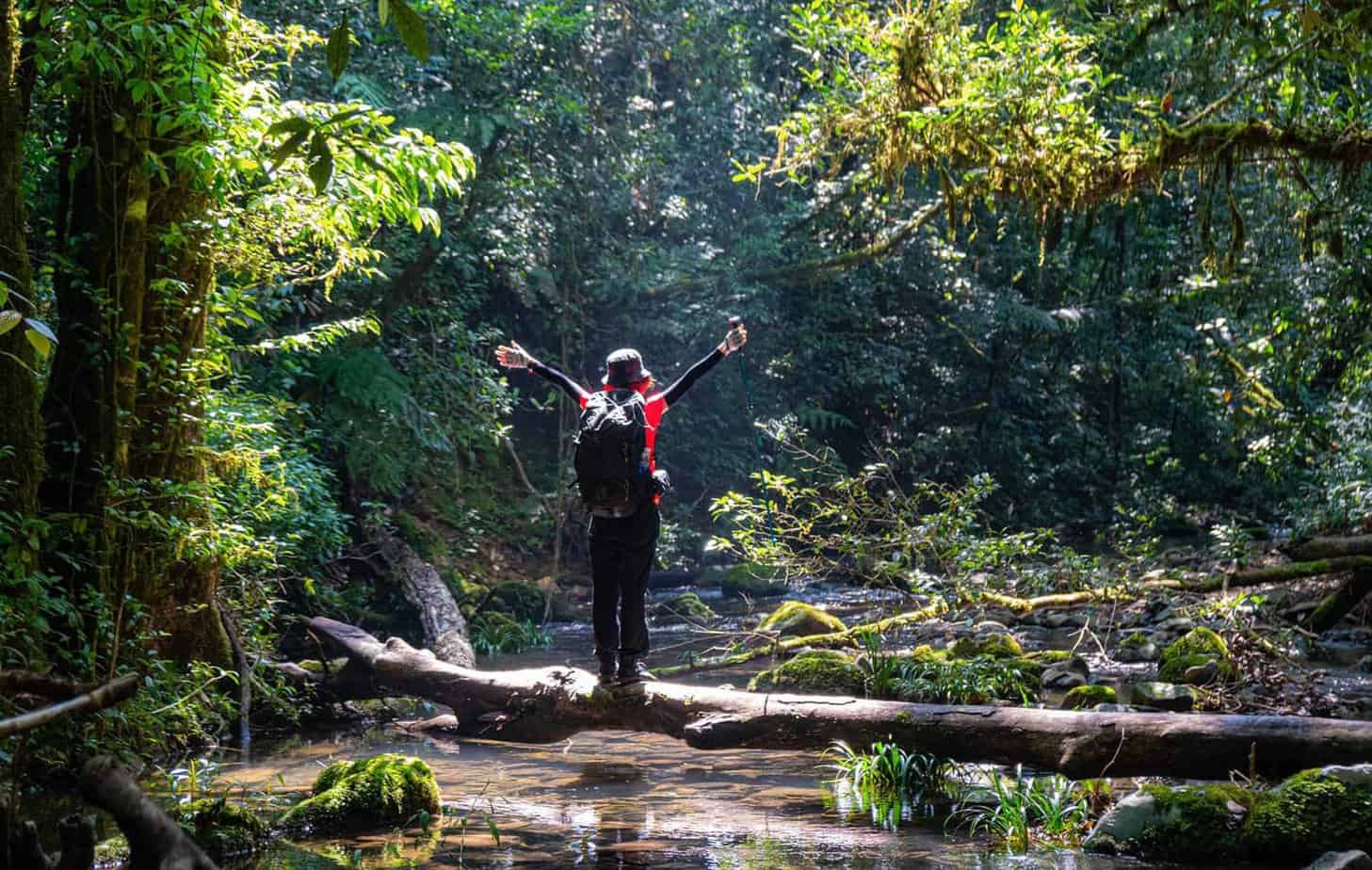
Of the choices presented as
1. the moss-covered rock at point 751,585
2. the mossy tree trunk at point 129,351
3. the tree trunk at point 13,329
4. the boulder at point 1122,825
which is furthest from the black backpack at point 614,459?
the moss-covered rock at point 751,585

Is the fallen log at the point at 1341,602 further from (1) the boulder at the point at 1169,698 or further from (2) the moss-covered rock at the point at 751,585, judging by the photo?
(2) the moss-covered rock at the point at 751,585

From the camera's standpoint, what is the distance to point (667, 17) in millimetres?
22516

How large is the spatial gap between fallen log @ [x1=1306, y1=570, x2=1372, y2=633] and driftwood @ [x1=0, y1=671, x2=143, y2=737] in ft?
36.0

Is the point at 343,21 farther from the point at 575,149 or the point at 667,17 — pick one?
the point at 667,17

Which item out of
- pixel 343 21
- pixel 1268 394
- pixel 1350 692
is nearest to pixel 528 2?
pixel 1268 394

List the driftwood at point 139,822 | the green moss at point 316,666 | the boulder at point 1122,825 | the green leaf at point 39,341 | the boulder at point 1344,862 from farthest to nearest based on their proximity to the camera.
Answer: the green moss at point 316,666 < the boulder at point 1122,825 < the boulder at point 1344,862 < the driftwood at point 139,822 < the green leaf at point 39,341

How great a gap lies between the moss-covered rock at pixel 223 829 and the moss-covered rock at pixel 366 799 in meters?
0.32

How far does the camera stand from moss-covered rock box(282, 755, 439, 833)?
579 cm

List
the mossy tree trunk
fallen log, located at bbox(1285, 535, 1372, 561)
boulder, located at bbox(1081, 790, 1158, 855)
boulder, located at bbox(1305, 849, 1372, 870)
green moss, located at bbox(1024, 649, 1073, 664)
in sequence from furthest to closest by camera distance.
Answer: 1. green moss, located at bbox(1024, 649, 1073, 664)
2. fallen log, located at bbox(1285, 535, 1372, 561)
3. the mossy tree trunk
4. boulder, located at bbox(1081, 790, 1158, 855)
5. boulder, located at bbox(1305, 849, 1372, 870)

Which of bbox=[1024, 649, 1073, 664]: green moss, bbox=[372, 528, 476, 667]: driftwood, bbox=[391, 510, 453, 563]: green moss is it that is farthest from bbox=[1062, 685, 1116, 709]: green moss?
bbox=[391, 510, 453, 563]: green moss

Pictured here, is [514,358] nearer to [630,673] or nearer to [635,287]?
[630,673]

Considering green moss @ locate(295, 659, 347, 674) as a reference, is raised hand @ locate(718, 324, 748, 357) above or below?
above

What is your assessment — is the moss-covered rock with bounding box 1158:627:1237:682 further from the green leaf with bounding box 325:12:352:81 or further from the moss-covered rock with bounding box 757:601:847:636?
the green leaf with bounding box 325:12:352:81

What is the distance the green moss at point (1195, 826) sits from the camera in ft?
16.6
